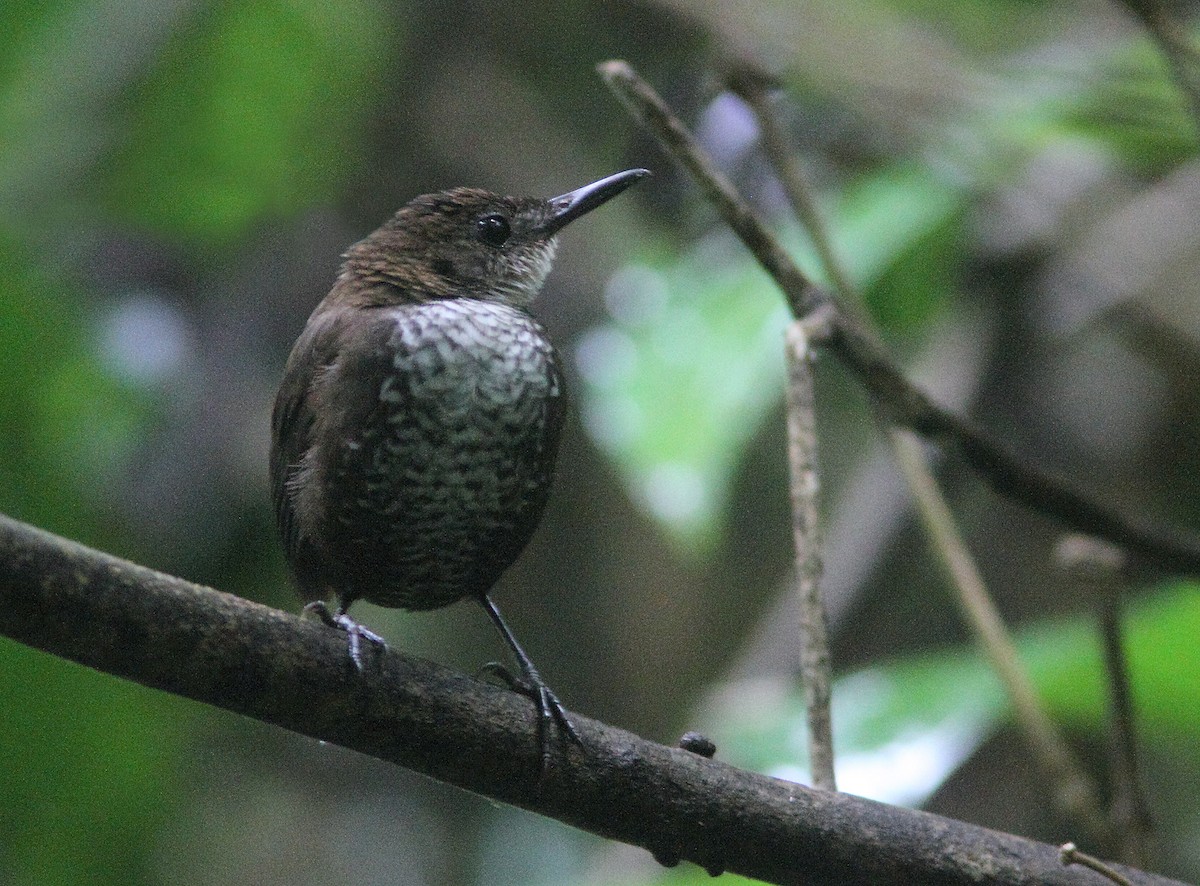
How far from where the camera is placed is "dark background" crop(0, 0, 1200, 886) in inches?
147

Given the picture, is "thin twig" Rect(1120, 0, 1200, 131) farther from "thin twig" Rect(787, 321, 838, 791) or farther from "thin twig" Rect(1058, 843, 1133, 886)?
"thin twig" Rect(1058, 843, 1133, 886)

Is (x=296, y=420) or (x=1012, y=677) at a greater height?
(x=296, y=420)

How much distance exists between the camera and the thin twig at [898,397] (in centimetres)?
237

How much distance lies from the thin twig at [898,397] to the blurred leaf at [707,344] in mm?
698

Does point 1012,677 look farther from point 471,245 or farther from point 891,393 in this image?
point 471,245

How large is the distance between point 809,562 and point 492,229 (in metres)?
1.05

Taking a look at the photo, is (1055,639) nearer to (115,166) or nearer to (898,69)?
(898,69)

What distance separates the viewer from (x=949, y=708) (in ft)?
9.91

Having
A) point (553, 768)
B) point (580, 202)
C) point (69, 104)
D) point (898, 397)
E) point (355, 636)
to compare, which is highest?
point (580, 202)

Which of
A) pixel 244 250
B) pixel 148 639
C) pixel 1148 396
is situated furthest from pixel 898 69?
pixel 148 639

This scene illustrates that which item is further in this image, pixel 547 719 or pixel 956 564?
pixel 956 564

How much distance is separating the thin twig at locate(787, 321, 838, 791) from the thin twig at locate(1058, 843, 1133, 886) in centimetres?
34

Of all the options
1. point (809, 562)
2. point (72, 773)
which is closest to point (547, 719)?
point (809, 562)

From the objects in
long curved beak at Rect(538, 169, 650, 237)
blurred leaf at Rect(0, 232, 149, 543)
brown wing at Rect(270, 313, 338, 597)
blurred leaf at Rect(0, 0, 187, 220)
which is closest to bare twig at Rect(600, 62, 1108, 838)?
long curved beak at Rect(538, 169, 650, 237)
